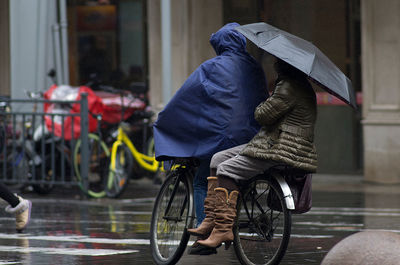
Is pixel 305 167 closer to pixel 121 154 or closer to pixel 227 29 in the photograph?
pixel 227 29

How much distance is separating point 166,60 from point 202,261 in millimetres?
8214

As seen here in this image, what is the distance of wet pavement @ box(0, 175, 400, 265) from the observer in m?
8.38

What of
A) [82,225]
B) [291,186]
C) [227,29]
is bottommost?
[82,225]

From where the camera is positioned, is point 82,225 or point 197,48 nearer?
point 82,225

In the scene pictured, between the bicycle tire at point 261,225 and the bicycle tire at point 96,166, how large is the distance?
747 centimetres

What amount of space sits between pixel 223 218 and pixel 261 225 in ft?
0.84

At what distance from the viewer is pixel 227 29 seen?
25.2ft

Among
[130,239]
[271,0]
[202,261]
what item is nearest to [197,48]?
[271,0]

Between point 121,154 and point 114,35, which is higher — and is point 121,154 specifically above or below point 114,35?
below

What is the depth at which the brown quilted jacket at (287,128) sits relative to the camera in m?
7.14

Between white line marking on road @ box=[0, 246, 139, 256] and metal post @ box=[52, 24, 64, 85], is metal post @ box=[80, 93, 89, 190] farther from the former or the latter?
white line marking on road @ box=[0, 246, 139, 256]

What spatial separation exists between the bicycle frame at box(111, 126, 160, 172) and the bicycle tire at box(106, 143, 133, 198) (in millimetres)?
61

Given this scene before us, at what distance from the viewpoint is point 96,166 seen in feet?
49.2

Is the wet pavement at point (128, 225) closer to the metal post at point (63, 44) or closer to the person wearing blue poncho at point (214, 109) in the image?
the person wearing blue poncho at point (214, 109)
